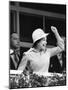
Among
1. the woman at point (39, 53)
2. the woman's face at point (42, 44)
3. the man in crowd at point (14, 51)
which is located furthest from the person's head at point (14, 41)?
the woman's face at point (42, 44)

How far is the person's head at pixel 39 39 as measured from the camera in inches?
193

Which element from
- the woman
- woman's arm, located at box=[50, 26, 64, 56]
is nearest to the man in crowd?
the woman

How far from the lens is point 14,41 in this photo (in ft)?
15.6

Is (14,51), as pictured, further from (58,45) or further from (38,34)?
(58,45)

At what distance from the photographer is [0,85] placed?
4547mm

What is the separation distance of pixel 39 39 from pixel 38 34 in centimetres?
9

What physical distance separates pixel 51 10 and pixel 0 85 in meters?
1.63

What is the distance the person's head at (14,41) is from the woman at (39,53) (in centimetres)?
22

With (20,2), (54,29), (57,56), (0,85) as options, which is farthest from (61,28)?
(0,85)

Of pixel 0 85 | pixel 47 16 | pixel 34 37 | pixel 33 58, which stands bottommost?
pixel 0 85

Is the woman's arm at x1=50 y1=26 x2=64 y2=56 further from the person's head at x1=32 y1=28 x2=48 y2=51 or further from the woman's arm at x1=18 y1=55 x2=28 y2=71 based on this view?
the woman's arm at x1=18 y1=55 x2=28 y2=71

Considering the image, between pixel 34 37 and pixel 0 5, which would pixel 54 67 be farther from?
pixel 0 5

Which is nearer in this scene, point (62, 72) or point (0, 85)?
point (0, 85)

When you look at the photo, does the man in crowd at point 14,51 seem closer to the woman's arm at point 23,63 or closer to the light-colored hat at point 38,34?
the woman's arm at point 23,63
